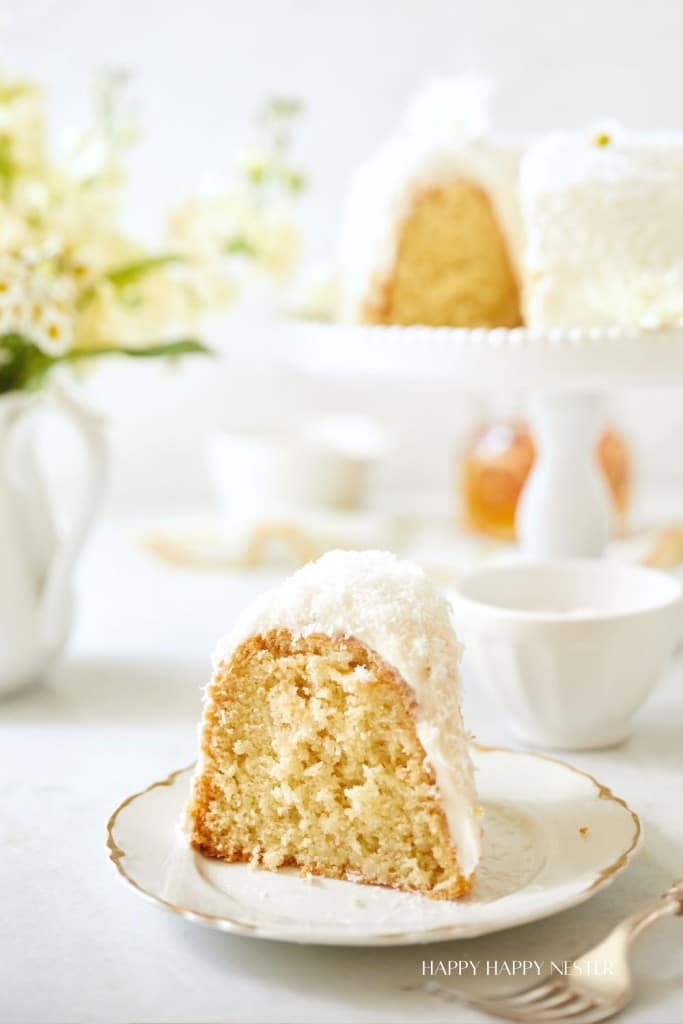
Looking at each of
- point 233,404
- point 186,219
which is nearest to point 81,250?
point 186,219

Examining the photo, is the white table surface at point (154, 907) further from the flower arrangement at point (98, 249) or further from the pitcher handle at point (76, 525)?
the flower arrangement at point (98, 249)

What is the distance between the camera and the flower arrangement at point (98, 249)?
4.25 ft

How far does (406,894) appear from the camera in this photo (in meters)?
0.94

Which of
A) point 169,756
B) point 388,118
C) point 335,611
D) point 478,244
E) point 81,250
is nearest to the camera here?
point 335,611

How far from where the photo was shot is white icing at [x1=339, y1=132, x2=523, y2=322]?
1.53 meters

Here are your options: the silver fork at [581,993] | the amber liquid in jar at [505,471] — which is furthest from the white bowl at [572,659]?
the amber liquid in jar at [505,471]

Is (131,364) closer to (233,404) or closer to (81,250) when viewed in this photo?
(233,404)

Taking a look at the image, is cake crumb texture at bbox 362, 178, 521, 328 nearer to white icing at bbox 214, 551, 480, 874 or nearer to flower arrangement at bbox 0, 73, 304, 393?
flower arrangement at bbox 0, 73, 304, 393

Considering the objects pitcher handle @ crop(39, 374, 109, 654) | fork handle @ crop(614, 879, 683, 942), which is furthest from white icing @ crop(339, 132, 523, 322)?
fork handle @ crop(614, 879, 683, 942)

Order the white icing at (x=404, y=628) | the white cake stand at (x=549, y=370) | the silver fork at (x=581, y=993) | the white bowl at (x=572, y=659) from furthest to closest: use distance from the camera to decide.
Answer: the white cake stand at (x=549, y=370), the white bowl at (x=572, y=659), the white icing at (x=404, y=628), the silver fork at (x=581, y=993)

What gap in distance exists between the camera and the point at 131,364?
2244mm

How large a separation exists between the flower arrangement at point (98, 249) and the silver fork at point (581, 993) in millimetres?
748

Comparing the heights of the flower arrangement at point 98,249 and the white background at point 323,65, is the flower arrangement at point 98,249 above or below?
below

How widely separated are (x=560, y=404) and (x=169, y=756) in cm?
61
